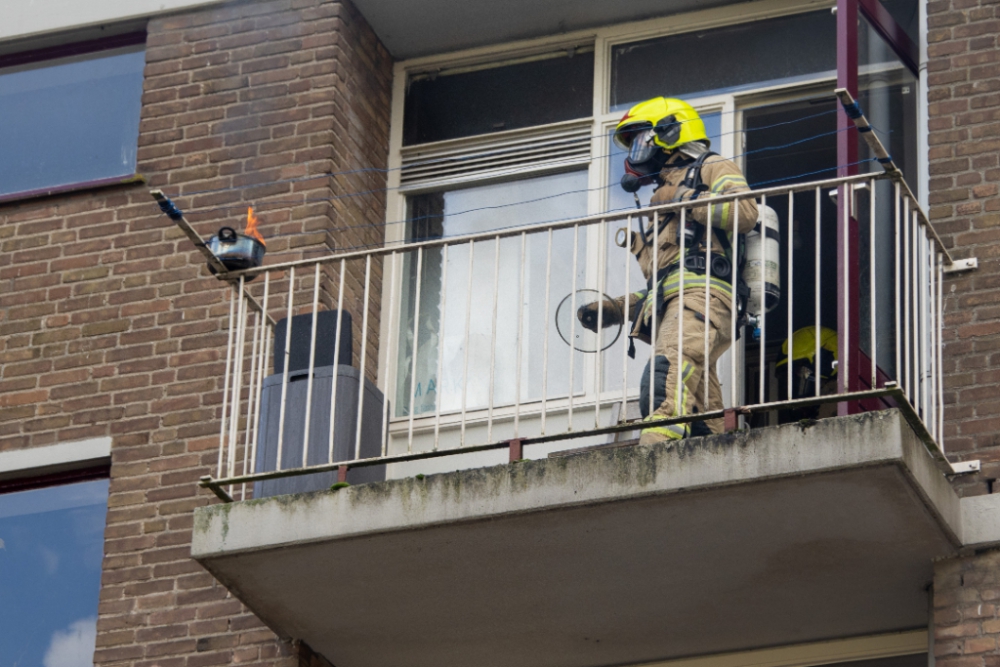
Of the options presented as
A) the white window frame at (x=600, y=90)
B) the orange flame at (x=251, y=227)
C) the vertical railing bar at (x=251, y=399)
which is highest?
the white window frame at (x=600, y=90)

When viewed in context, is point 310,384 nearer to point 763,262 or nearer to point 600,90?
point 763,262

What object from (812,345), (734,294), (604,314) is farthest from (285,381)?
(812,345)

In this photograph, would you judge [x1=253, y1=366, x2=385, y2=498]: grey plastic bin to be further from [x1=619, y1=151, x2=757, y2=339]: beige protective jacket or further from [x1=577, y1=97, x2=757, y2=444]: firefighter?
[x1=619, y1=151, x2=757, y2=339]: beige protective jacket

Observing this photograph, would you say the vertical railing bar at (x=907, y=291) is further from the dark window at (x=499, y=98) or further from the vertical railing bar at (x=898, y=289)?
the dark window at (x=499, y=98)

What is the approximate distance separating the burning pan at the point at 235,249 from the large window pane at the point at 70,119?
71.5 inches

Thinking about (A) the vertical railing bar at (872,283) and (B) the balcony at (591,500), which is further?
(A) the vertical railing bar at (872,283)

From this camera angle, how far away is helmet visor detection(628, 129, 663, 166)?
9141mm

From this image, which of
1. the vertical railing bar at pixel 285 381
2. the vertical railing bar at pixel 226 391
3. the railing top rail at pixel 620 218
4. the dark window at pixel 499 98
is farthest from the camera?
the dark window at pixel 499 98

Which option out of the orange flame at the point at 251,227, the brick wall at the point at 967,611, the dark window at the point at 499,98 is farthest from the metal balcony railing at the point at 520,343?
the dark window at the point at 499,98

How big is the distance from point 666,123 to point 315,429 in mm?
Result: 2121

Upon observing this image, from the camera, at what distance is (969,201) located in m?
9.02

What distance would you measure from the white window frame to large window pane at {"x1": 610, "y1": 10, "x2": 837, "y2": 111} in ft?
0.15

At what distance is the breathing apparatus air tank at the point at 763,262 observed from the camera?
8602 mm

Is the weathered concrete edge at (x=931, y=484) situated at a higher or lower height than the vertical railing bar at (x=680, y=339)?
lower
